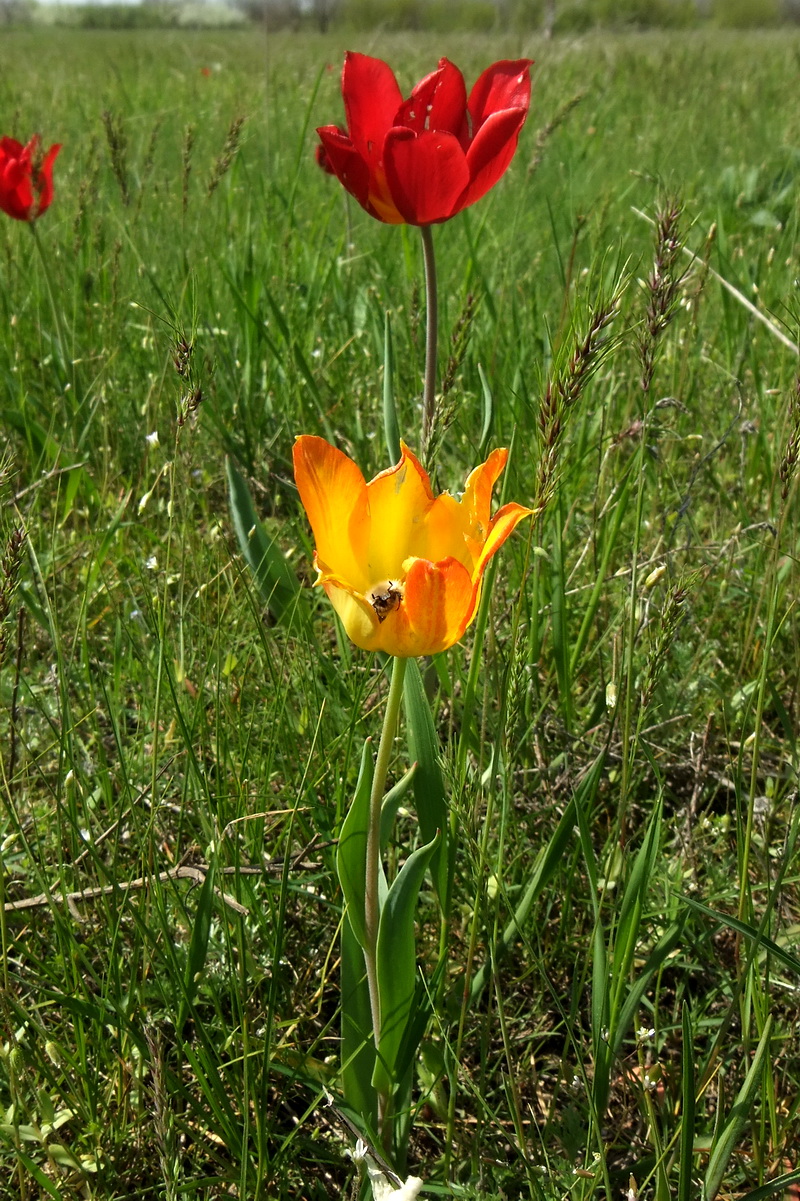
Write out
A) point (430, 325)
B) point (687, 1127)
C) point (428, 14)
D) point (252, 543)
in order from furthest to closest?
point (428, 14), point (252, 543), point (430, 325), point (687, 1127)

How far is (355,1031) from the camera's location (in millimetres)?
935

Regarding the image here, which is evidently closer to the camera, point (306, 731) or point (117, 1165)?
point (117, 1165)

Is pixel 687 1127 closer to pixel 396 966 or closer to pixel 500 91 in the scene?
pixel 396 966

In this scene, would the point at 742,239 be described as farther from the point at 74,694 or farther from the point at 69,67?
the point at 69,67

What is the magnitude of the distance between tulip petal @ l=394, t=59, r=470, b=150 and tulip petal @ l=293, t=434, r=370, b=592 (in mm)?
642

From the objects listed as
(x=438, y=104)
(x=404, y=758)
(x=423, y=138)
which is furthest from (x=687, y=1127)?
(x=438, y=104)

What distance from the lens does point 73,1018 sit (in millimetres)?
990

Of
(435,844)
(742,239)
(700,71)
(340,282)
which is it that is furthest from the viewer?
(700,71)

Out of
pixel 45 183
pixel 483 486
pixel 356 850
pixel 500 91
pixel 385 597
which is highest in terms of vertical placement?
pixel 500 91

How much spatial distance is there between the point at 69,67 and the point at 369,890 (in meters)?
9.03

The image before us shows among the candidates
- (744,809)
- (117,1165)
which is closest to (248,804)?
(117,1165)

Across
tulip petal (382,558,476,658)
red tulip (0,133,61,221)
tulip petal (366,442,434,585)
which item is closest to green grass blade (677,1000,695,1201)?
tulip petal (382,558,476,658)

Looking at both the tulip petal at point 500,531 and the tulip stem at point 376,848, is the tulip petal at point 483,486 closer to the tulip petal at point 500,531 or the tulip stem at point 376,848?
the tulip petal at point 500,531

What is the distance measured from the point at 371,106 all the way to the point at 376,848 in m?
0.98
